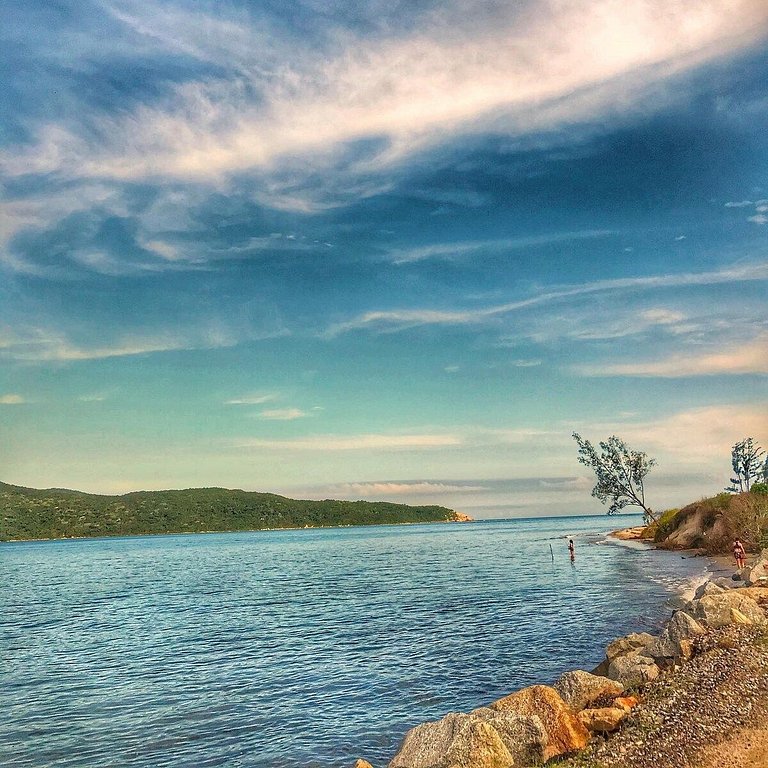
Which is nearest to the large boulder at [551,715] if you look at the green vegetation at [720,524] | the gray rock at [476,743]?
the gray rock at [476,743]

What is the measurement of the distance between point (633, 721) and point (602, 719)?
2.40 feet

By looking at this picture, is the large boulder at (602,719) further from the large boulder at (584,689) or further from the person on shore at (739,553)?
the person on shore at (739,553)

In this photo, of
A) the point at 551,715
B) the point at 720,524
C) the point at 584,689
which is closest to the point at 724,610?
the point at 584,689

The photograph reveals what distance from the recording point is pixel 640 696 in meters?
16.9

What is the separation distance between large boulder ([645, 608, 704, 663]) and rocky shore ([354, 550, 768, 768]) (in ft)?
0.20

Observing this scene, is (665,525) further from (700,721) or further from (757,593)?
(700,721)

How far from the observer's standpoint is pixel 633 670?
18.9 meters

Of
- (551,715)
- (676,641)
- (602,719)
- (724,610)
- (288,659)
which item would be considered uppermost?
(724,610)

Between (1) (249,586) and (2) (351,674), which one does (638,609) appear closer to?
(2) (351,674)

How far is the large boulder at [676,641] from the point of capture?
20.2 meters

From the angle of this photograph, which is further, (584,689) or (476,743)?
(584,689)

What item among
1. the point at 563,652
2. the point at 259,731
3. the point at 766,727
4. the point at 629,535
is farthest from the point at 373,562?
the point at 766,727

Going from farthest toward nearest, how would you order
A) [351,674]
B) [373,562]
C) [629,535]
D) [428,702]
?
[629,535] → [373,562] → [351,674] → [428,702]

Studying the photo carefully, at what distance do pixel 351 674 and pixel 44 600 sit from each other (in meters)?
50.6
